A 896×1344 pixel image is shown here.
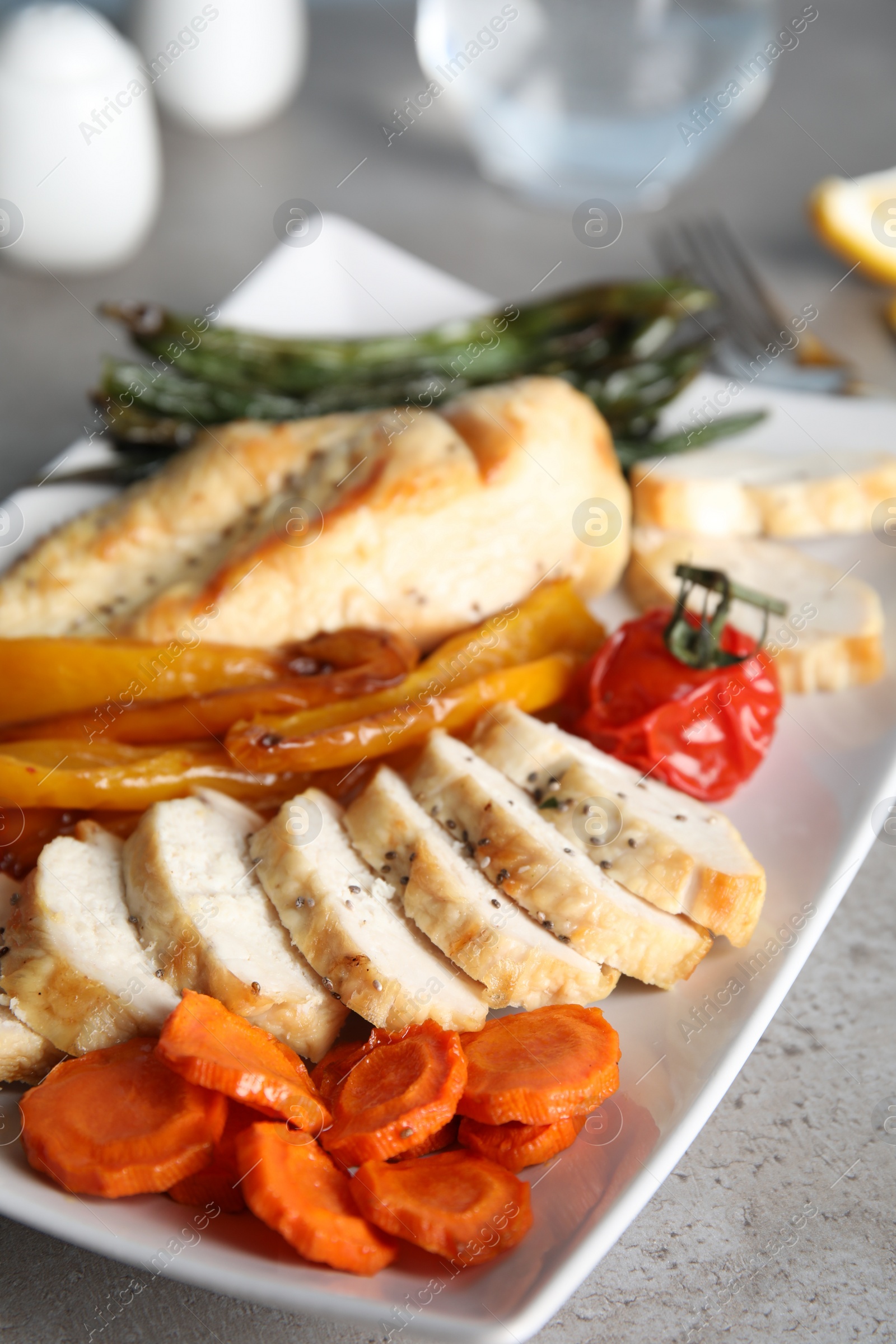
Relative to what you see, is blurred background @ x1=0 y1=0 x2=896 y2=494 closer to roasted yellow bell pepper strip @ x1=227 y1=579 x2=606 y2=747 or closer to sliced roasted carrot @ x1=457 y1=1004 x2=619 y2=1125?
roasted yellow bell pepper strip @ x1=227 y1=579 x2=606 y2=747

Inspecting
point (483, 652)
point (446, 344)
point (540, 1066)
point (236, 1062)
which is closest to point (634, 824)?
point (540, 1066)

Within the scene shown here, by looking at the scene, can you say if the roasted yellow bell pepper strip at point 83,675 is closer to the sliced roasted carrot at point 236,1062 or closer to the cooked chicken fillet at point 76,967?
the cooked chicken fillet at point 76,967

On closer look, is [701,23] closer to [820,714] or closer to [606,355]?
[606,355]

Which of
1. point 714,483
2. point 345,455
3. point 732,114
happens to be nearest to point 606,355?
point 714,483

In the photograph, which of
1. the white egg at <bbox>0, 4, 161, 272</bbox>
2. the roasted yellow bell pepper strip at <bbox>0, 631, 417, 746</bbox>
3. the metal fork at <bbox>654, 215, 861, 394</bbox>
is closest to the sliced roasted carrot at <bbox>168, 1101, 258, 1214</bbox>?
the roasted yellow bell pepper strip at <bbox>0, 631, 417, 746</bbox>

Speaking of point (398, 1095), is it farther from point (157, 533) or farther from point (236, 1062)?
point (157, 533)
